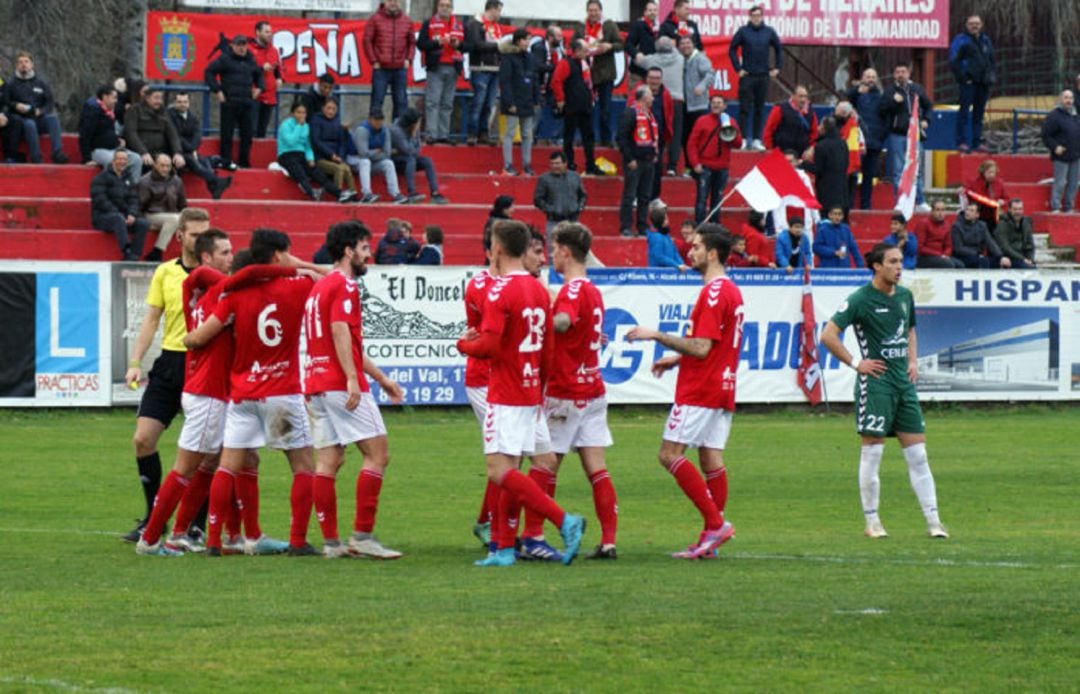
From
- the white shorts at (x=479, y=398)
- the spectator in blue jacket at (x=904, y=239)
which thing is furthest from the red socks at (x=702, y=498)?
the spectator in blue jacket at (x=904, y=239)

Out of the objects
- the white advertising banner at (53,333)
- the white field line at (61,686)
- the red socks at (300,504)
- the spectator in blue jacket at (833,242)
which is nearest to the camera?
the white field line at (61,686)

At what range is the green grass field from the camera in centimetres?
806

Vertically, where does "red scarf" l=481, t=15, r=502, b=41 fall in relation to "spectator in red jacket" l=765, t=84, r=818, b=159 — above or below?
above

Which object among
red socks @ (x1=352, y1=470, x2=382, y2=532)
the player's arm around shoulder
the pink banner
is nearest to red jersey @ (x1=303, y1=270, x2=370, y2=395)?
red socks @ (x1=352, y1=470, x2=382, y2=532)

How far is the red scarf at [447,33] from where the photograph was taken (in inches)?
1176

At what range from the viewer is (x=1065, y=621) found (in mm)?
9312

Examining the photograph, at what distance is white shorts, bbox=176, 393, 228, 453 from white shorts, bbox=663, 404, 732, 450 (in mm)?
2878

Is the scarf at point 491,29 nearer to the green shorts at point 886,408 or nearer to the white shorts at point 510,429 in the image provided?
the green shorts at point 886,408

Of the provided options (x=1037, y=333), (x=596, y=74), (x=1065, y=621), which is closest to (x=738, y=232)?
(x=596, y=74)

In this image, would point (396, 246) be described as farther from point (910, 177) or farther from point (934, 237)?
point (910, 177)

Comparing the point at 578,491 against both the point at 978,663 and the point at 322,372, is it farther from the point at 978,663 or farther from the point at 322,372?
the point at 978,663

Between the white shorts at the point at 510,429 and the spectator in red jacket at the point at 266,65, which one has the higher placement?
the spectator in red jacket at the point at 266,65

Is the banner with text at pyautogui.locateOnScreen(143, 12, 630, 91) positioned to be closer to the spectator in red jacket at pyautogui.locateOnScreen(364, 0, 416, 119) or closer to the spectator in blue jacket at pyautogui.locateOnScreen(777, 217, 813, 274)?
the spectator in red jacket at pyautogui.locateOnScreen(364, 0, 416, 119)

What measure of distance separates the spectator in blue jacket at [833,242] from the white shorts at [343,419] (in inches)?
646
